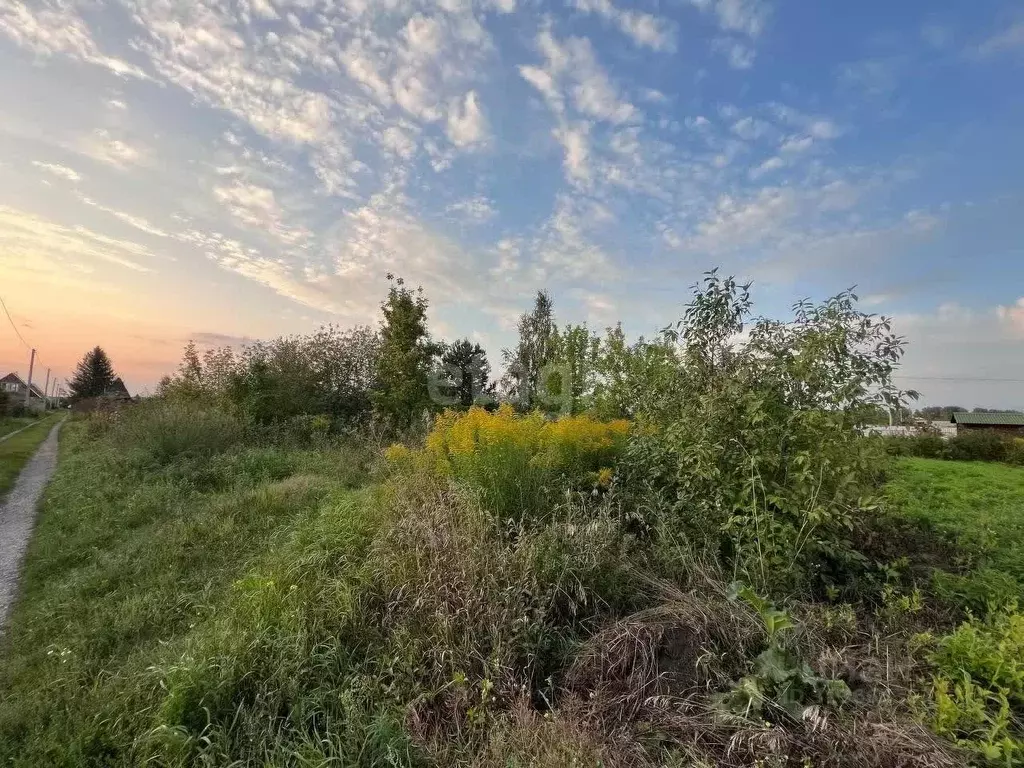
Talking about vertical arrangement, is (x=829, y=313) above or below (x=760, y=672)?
above

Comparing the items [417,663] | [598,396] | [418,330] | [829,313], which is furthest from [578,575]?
[418,330]

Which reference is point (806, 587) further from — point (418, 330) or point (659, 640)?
point (418, 330)

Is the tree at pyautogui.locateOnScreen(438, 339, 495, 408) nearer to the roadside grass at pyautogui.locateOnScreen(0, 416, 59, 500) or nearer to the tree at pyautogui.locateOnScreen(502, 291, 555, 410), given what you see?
the tree at pyautogui.locateOnScreen(502, 291, 555, 410)

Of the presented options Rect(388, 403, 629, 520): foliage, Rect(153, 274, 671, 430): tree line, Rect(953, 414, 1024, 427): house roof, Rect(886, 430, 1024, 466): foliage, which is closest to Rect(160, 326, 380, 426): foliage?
Rect(153, 274, 671, 430): tree line

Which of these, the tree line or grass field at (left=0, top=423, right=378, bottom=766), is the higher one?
the tree line

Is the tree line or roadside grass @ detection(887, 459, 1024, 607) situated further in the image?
the tree line

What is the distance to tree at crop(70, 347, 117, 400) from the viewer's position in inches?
2106

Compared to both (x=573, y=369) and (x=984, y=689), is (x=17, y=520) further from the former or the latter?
(x=573, y=369)

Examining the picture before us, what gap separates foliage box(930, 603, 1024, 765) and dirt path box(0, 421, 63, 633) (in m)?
6.48

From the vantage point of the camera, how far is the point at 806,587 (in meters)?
3.61

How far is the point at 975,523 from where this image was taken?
17.5ft

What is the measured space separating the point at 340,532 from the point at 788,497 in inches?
147

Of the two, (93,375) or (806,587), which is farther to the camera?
(93,375)

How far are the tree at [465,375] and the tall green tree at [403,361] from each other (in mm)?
1150
